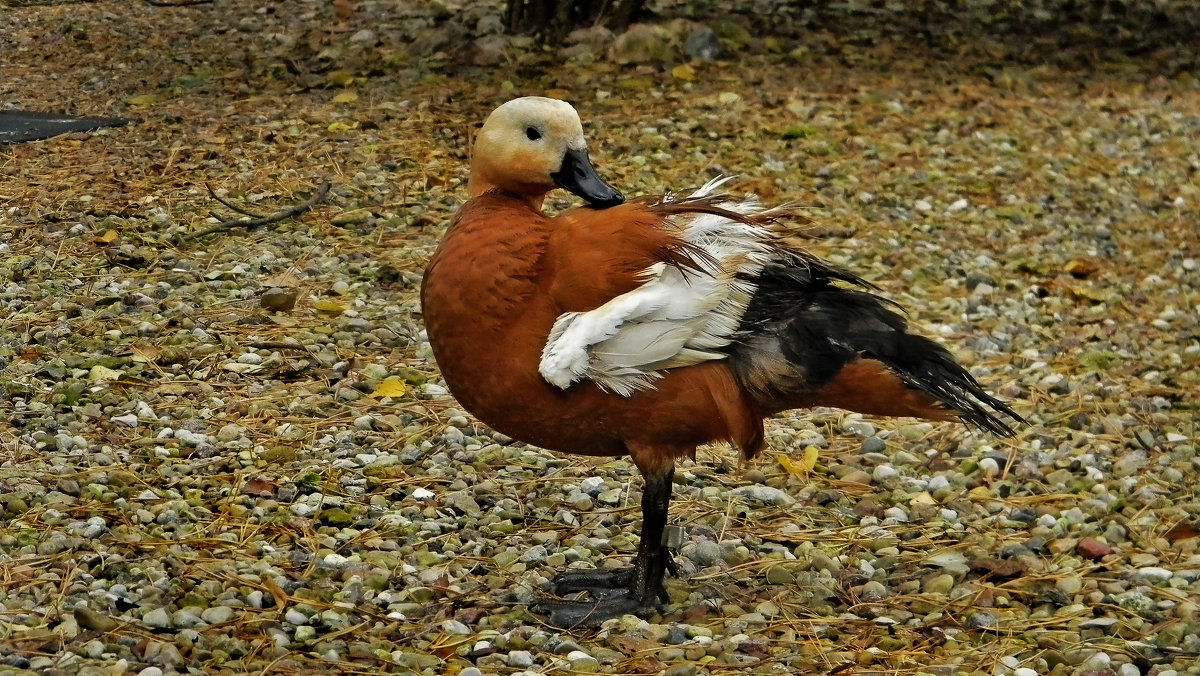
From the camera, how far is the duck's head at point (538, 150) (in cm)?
325

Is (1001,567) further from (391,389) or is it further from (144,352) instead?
(144,352)

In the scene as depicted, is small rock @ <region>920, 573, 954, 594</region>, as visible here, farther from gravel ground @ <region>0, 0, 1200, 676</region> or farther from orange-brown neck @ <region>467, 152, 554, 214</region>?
orange-brown neck @ <region>467, 152, 554, 214</region>

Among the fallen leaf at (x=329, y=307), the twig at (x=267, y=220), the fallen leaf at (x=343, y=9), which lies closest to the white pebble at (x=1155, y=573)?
the fallen leaf at (x=329, y=307)

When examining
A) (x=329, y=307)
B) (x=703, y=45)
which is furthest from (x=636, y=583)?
(x=703, y=45)

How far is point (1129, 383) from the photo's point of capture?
486cm

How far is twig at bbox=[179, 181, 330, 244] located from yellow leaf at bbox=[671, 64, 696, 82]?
254 centimetres

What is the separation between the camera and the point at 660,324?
3.03 metres

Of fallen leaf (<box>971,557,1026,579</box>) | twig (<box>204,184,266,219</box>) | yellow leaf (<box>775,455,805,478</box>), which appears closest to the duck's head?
yellow leaf (<box>775,455,805,478</box>)

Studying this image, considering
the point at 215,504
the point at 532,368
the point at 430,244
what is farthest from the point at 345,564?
the point at 430,244

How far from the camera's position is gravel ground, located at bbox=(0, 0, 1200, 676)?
3129 mm

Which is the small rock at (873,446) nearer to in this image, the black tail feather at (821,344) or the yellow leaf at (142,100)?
the black tail feather at (821,344)

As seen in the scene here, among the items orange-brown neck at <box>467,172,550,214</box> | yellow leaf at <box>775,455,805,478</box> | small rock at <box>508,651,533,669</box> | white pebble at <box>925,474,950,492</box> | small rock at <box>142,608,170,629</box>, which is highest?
orange-brown neck at <box>467,172,550,214</box>

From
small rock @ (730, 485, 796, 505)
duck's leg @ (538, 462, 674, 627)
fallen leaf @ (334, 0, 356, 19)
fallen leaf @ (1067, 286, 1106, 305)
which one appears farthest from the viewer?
fallen leaf @ (334, 0, 356, 19)

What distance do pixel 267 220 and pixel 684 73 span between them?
118 inches
